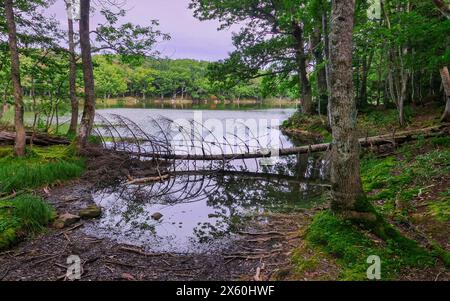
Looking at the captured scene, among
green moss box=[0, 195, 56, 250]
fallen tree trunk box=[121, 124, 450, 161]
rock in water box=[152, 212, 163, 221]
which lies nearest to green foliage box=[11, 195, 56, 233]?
green moss box=[0, 195, 56, 250]

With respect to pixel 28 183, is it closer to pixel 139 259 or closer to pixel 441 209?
pixel 139 259

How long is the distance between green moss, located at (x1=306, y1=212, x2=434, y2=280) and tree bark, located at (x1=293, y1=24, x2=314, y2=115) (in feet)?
63.8

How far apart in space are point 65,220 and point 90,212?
0.67 meters

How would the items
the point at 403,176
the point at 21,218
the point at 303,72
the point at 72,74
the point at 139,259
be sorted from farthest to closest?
1. the point at 303,72
2. the point at 72,74
3. the point at 403,176
4. the point at 21,218
5. the point at 139,259

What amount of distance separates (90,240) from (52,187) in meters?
4.07

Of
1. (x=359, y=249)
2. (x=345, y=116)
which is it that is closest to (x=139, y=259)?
(x=359, y=249)

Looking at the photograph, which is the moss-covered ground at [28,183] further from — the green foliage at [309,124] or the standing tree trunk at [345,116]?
the green foliage at [309,124]

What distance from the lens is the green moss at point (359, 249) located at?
3926 mm

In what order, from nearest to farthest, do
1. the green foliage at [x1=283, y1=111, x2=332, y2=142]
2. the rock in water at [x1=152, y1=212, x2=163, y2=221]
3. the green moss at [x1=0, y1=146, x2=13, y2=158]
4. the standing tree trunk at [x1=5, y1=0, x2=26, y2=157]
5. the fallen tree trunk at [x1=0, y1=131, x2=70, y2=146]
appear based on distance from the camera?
the rock in water at [x1=152, y1=212, x2=163, y2=221] < the standing tree trunk at [x1=5, y1=0, x2=26, y2=157] < the green moss at [x1=0, y1=146, x2=13, y2=158] < the fallen tree trunk at [x1=0, y1=131, x2=70, y2=146] < the green foliage at [x1=283, y1=111, x2=332, y2=142]

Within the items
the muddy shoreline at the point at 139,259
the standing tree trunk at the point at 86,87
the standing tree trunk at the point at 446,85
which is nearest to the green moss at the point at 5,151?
the standing tree trunk at the point at 86,87

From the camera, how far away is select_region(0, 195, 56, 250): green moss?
5382 millimetres

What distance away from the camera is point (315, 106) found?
24391 millimetres

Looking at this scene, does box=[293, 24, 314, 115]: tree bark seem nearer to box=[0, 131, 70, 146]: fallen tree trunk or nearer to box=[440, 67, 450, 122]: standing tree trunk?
box=[440, 67, 450, 122]: standing tree trunk

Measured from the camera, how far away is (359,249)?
13.9 feet
